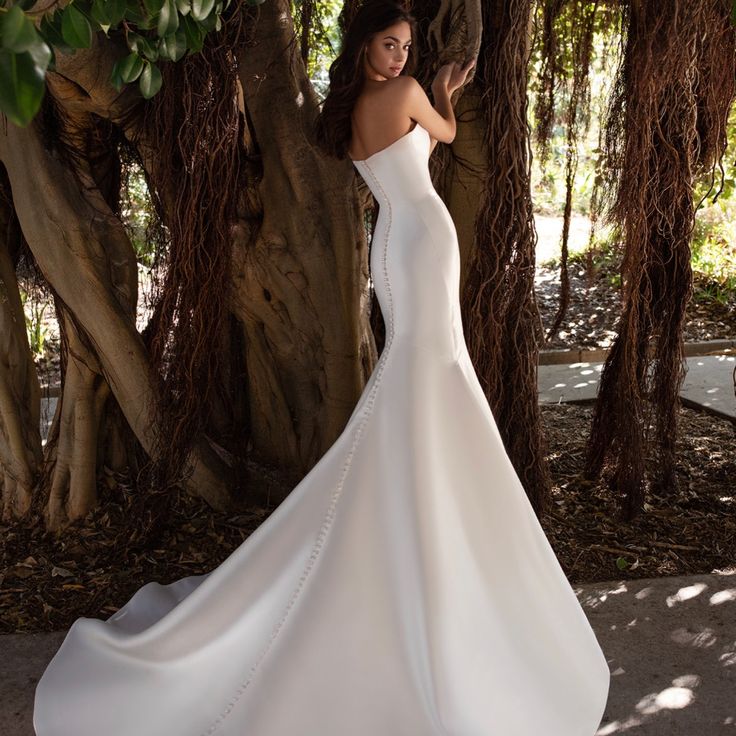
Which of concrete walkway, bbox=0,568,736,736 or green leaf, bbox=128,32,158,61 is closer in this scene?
green leaf, bbox=128,32,158,61

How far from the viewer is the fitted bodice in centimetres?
313

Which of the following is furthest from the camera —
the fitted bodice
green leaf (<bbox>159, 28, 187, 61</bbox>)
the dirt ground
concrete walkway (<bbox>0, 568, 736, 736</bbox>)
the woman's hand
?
the dirt ground

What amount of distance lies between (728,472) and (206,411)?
2.73 meters

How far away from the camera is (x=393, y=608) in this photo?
2842 mm

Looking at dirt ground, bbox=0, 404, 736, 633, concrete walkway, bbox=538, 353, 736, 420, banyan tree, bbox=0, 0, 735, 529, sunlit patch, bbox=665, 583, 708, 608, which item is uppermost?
banyan tree, bbox=0, 0, 735, 529

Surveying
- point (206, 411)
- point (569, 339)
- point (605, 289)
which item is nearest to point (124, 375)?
point (206, 411)

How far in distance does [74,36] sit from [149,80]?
0.58 m

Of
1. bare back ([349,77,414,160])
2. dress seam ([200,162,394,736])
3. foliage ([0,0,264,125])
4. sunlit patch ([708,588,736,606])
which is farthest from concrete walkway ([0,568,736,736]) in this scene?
foliage ([0,0,264,125])

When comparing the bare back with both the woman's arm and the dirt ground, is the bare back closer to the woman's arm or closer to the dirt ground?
the woman's arm

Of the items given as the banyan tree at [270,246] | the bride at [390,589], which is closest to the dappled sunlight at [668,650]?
the bride at [390,589]

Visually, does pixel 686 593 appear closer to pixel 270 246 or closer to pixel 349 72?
pixel 270 246

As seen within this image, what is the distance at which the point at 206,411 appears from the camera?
13.1ft

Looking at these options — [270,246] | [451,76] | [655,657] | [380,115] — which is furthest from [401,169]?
[655,657]

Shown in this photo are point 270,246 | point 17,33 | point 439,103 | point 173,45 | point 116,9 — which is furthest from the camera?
point 270,246
